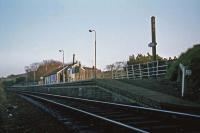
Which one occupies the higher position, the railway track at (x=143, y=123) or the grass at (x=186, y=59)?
the grass at (x=186, y=59)

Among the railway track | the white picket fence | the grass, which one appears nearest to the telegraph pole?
the white picket fence

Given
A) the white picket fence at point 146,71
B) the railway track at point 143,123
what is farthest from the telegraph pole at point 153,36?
the railway track at point 143,123

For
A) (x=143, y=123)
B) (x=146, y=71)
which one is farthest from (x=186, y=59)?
(x=143, y=123)

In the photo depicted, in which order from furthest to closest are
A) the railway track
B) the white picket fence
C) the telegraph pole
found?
the telegraph pole, the white picket fence, the railway track

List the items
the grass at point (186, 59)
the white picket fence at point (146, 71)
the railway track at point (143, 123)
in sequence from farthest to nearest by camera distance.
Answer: the white picket fence at point (146, 71) < the grass at point (186, 59) < the railway track at point (143, 123)

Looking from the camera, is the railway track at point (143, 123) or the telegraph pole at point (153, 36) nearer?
the railway track at point (143, 123)

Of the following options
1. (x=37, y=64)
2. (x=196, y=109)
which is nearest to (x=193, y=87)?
(x=196, y=109)

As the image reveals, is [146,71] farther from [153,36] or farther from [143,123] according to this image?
[143,123]

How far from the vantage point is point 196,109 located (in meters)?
12.8

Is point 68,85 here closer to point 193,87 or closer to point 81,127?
point 193,87

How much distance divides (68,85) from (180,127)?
2784 cm

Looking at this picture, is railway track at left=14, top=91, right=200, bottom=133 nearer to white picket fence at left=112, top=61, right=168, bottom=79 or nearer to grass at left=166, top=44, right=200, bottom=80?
grass at left=166, top=44, right=200, bottom=80

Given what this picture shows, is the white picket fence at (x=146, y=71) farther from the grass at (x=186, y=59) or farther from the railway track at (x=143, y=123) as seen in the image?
the railway track at (x=143, y=123)

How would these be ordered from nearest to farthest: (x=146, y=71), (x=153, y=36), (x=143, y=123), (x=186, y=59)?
(x=143, y=123) < (x=186, y=59) < (x=146, y=71) < (x=153, y=36)
